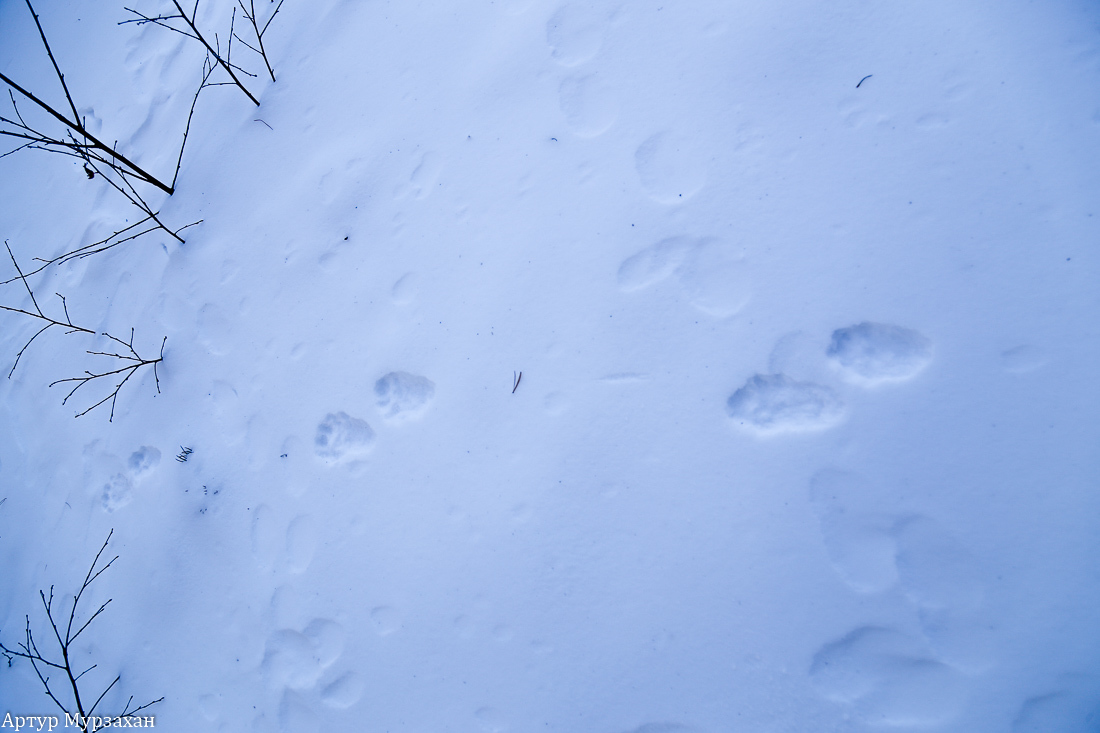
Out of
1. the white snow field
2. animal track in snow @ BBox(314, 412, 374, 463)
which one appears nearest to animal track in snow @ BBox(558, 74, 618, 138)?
the white snow field

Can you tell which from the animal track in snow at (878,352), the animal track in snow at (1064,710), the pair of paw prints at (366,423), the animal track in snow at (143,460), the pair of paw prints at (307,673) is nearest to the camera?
the animal track in snow at (1064,710)

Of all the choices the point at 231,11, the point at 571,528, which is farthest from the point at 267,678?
the point at 231,11

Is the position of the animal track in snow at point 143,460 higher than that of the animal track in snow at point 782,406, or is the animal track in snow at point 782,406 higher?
the animal track in snow at point 143,460

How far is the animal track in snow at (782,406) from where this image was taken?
89 cm

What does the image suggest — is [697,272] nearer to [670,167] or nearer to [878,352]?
[670,167]

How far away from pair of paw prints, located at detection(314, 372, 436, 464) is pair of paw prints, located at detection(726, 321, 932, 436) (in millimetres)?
672

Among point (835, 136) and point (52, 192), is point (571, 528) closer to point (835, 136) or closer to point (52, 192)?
point (835, 136)

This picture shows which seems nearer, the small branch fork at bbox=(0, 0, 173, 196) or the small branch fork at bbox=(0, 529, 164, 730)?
the small branch fork at bbox=(0, 0, 173, 196)

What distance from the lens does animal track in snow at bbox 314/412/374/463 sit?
1.09 m

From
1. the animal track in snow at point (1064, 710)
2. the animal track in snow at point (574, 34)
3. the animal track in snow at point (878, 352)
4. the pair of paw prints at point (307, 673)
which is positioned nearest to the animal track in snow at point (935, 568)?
the animal track in snow at point (1064, 710)

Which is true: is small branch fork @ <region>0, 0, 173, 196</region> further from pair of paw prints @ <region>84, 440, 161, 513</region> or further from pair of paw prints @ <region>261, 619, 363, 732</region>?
pair of paw prints @ <region>261, 619, 363, 732</region>

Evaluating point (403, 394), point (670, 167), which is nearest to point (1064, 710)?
point (670, 167)

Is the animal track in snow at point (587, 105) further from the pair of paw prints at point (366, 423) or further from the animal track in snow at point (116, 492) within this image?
the animal track in snow at point (116, 492)

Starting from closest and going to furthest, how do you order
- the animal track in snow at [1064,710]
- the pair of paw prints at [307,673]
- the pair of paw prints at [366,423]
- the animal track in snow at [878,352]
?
the animal track in snow at [1064,710] < the animal track in snow at [878,352] < the pair of paw prints at [307,673] < the pair of paw prints at [366,423]
